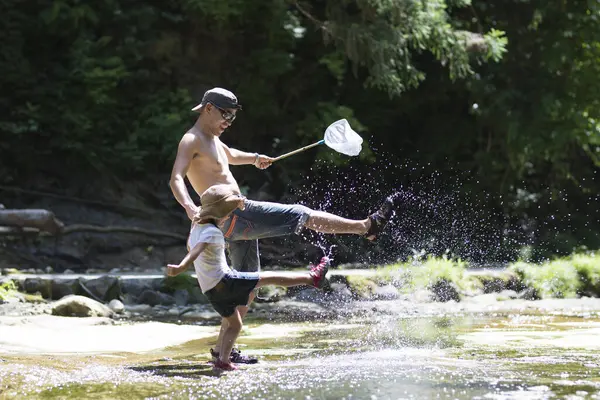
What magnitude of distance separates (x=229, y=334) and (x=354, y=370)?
0.80 metres

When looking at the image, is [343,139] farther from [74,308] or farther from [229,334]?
[74,308]

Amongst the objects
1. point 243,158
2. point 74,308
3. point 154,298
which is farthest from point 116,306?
point 243,158

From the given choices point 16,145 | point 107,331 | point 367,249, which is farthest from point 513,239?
point 107,331

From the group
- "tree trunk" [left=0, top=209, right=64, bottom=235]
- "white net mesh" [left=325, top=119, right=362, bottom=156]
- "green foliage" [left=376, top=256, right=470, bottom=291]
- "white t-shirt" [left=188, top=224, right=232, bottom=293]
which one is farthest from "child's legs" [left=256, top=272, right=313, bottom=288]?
"tree trunk" [left=0, top=209, right=64, bottom=235]

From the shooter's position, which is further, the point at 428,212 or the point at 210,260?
the point at 428,212

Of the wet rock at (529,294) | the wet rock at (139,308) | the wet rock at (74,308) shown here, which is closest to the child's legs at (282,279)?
the wet rock at (74,308)

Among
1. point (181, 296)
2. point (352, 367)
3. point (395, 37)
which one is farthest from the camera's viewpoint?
point (395, 37)

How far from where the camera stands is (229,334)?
228 inches

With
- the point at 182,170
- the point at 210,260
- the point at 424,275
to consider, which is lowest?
the point at 424,275

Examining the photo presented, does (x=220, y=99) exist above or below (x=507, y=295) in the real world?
above

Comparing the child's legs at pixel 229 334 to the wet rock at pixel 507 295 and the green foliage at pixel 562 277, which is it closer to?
the wet rock at pixel 507 295

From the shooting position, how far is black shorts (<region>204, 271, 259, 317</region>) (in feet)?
19.0

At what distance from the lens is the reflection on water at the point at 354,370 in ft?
15.7

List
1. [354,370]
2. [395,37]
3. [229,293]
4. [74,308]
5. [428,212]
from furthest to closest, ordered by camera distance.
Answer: [428,212], [395,37], [74,308], [229,293], [354,370]
